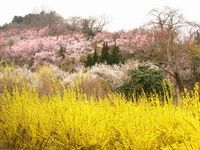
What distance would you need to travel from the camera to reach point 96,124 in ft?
29.7

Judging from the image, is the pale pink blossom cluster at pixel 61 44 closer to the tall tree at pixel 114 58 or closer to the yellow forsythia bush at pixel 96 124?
the tall tree at pixel 114 58

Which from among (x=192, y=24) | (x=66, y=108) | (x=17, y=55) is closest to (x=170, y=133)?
(x=66, y=108)

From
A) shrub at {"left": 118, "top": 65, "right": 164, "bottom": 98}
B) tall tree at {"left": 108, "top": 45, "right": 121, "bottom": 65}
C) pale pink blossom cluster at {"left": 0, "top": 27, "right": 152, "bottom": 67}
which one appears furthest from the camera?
pale pink blossom cluster at {"left": 0, "top": 27, "right": 152, "bottom": 67}

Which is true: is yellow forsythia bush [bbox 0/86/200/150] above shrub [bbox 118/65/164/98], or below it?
above

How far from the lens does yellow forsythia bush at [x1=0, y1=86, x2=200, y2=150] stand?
27.7ft

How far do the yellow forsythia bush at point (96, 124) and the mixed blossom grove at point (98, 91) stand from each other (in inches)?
Answer: 0.8

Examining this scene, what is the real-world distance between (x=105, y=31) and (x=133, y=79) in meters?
32.4

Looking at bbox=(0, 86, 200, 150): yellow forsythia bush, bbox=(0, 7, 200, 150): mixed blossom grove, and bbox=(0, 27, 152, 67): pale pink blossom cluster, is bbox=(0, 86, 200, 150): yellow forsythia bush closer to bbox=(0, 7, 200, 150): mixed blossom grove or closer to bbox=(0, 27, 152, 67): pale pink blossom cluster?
bbox=(0, 7, 200, 150): mixed blossom grove

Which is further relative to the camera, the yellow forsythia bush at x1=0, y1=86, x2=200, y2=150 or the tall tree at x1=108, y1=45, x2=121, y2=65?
the tall tree at x1=108, y1=45, x2=121, y2=65

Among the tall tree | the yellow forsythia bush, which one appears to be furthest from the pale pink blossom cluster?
the yellow forsythia bush

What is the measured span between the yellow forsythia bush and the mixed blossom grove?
2cm

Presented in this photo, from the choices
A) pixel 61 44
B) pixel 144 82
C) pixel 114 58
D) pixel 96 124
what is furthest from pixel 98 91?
pixel 61 44

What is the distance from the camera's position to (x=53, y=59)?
1896 inches

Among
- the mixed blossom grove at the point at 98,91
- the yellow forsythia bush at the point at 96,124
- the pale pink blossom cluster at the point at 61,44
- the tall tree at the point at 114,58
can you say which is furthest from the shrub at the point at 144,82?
the pale pink blossom cluster at the point at 61,44
